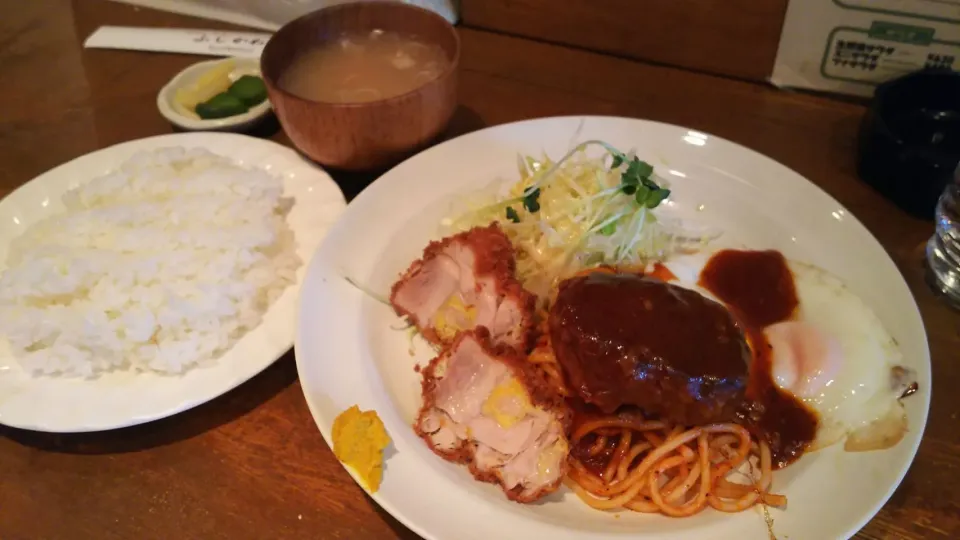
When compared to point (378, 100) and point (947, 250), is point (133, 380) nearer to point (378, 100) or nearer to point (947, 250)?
point (378, 100)

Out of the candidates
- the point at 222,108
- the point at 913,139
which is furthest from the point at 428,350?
the point at 913,139

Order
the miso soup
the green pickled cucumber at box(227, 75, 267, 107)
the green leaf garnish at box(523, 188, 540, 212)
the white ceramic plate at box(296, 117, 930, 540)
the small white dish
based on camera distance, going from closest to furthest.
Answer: the white ceramic plate at box(296, 117, 930, 540) < the green leaf garnish at box(523, 188, 540, 212) < the miso soup < the small white dish < the green pickled cucumber at box(227, 75, 267, 107)

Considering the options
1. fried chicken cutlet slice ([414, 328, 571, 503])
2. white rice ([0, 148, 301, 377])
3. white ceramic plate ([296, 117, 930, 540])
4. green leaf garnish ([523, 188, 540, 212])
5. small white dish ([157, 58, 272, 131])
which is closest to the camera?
white ceramic plate ([296, 117, 930, 540])

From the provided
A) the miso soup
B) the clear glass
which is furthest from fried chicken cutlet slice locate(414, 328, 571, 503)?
the clear glass

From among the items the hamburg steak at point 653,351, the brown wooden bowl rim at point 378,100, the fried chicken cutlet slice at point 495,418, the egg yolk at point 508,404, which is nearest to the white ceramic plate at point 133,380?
the brown wooden bowl rim at point 378,100

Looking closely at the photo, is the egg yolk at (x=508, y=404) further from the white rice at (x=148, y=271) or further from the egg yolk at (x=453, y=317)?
the white rice at (x=148, y=271)

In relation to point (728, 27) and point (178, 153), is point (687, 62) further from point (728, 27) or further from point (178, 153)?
point (178, 153)

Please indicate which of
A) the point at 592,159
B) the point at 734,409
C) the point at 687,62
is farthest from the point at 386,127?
the point at 687,62

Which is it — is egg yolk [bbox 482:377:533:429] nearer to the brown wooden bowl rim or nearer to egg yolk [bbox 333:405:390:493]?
egg yolk [bbox 333:405:390:493]

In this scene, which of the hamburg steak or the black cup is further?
the black cup
